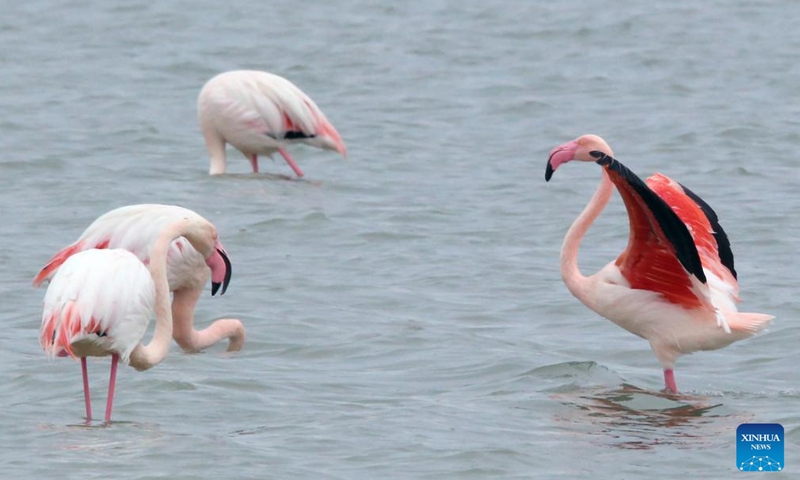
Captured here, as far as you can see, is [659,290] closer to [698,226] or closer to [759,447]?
[698,226]

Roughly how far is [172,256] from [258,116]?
13.4 feet

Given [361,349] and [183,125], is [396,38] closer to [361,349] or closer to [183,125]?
[183,125]

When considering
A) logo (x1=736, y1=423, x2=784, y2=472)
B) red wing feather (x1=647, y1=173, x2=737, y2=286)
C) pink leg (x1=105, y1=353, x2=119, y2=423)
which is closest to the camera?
logo (x1=736, y1=423, x2=784, y2=472)

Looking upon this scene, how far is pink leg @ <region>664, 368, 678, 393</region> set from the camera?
23.4ft

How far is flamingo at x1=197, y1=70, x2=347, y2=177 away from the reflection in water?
5.16m

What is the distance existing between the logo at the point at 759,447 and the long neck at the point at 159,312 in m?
2.43

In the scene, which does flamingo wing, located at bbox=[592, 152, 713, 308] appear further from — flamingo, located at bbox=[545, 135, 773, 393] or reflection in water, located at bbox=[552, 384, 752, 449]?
reflection in water, located at bbox=[552, 384, 752, 449]

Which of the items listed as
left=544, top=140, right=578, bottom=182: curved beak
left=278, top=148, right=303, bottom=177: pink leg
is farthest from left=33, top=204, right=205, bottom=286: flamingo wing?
left=278, top=148, right=303, bottom=177: pink leg

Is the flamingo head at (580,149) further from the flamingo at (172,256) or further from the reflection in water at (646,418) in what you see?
the flamingo at (172,256)

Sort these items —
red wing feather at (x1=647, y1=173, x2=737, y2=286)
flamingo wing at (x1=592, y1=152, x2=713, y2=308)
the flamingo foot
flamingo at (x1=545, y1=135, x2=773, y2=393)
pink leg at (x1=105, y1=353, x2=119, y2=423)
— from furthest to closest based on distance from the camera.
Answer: the flamingo foot < red wing feather at (x1=647, y1=173, x2=737, y2=286) < flamingo at (x1=545, y1=135, x2=773, y2=393) < pink leg at (x1=105, y1=353, x2=119, y2=423) < flamingo wing at (x1=592, y1=152, x2=713, y2=308)

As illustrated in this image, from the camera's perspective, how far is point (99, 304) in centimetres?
633

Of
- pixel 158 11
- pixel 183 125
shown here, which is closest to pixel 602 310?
pixel 183 125

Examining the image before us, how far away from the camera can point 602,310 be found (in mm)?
7195

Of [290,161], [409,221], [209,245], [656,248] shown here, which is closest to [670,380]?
[656,248]
